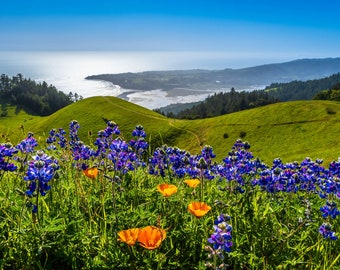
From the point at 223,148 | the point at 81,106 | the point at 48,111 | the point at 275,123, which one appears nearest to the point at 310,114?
the point at 275,123

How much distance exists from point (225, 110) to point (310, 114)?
283 ft

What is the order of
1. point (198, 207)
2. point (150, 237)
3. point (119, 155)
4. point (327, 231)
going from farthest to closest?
point (119, 155) < point (327, 231) < point (198, 207) < point (150, 237)

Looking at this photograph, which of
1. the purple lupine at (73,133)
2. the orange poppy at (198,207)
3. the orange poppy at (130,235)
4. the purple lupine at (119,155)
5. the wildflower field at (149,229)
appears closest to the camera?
the orange poppy at (130,235)

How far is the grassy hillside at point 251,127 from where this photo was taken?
2918 inches

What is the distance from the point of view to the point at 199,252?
182 inches

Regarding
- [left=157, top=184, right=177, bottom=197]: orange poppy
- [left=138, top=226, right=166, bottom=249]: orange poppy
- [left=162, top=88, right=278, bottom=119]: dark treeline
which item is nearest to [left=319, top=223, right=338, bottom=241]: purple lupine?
[left=157, top=184, right=177, bottom=197]: orange poppy

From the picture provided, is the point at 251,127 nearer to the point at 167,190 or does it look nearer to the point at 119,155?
the point at 119,155

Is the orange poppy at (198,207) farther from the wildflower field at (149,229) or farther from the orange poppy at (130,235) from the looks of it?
the orange poppy at (130,235)

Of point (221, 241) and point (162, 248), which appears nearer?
point (221, 241)

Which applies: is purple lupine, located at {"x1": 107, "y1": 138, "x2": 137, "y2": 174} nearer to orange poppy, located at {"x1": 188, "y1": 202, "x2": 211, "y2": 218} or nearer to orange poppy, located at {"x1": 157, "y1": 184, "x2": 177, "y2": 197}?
orange poppy, located at {"x1": 157, "y1": 184, "x2": 177, "y2": 197}

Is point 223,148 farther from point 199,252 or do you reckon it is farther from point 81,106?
point 199,252

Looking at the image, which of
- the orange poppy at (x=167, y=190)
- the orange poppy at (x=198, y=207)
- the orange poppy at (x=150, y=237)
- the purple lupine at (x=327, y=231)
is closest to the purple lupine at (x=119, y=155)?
the orange poppy at (x=167, y=190)

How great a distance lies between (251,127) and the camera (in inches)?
3371

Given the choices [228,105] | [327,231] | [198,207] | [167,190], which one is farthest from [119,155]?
[228,105]
